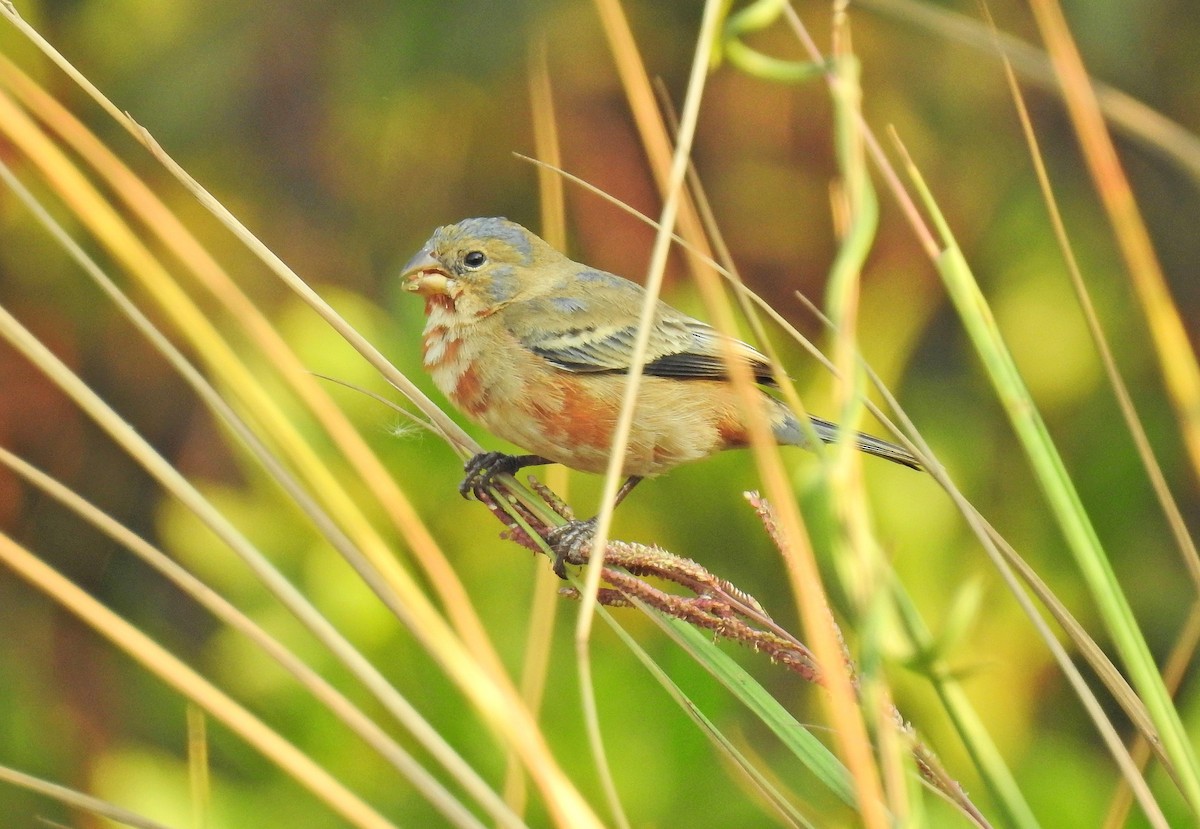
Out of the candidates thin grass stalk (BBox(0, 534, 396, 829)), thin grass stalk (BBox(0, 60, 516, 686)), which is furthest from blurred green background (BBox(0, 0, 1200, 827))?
thin grass stalk (BBox(0, 534, 396, 829))

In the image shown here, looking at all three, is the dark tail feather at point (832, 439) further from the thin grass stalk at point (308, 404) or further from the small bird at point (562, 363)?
the thin grass stalk at point (308, 404)

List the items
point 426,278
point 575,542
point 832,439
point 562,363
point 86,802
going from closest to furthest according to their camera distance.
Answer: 1. point 86,802
2. point 575,542
3. point 832,439
4. point 562,363
5. point 426,278

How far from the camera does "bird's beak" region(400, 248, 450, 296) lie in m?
2.74

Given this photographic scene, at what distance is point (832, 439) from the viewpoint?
8.25ft

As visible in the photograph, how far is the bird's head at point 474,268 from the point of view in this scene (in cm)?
275

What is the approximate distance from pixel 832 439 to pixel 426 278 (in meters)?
0.91

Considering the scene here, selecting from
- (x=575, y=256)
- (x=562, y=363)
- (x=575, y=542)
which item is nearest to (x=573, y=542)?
(x=575, y=542)

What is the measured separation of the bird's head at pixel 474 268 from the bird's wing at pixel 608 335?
2.3 inches

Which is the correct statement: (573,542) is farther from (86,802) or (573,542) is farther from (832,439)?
(86,802)

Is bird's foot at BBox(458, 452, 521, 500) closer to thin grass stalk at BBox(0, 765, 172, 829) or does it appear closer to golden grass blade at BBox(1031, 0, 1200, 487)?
thin grass stalk at BBox(0, 765, 172, 829)

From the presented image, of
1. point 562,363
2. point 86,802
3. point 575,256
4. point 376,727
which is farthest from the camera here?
point 575,256

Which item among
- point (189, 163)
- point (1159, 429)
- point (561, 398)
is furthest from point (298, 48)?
point (1159, 429)

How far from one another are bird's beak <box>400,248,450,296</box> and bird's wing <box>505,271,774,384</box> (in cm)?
15

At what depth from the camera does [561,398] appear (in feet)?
8.29
